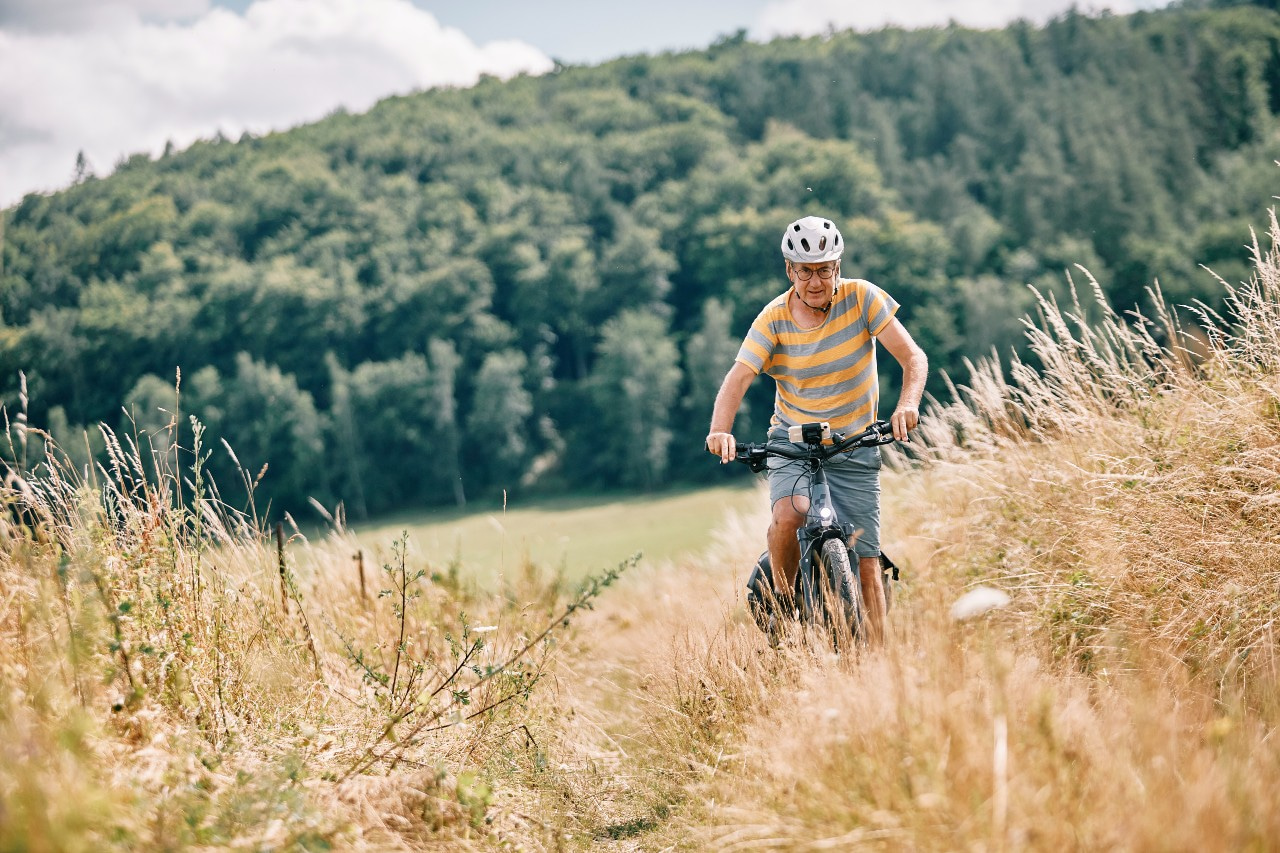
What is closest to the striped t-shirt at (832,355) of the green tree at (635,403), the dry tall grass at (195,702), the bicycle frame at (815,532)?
the bicycle frame at (815,532)

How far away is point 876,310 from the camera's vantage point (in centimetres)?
449

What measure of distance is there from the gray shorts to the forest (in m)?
42.4

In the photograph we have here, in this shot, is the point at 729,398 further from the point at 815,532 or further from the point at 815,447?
the point at 815,532

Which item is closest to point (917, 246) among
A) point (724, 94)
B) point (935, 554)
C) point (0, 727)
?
point (724, 94)

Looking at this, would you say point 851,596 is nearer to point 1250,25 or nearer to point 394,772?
point 394,772

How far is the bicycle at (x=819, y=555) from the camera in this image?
4133 millimetres

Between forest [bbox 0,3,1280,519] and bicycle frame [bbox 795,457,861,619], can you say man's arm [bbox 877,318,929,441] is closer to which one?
bicycle frame [bbox 795,457,861,619]

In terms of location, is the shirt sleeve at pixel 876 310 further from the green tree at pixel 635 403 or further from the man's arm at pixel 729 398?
the green tree at pixel 635 403

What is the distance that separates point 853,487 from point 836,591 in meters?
0.58

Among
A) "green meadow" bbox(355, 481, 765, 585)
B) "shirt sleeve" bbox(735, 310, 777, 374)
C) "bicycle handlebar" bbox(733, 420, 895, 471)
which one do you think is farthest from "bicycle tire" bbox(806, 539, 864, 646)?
"green meadow" bbox(355, 481, 765, 585)

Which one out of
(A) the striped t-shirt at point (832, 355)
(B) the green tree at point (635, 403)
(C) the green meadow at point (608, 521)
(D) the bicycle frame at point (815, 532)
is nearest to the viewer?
(D) the bicycle frame at point (815, 532)

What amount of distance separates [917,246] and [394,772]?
217ft

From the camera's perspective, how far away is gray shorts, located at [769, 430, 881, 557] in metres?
4.52

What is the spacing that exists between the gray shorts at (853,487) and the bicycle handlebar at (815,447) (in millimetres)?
83
